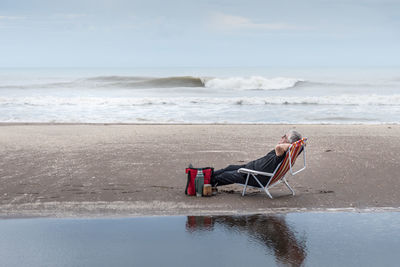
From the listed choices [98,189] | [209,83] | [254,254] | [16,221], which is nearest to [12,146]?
[98,189]

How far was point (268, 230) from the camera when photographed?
17.0 ft

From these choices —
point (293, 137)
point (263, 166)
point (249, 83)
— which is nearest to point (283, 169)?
point (263, 166)

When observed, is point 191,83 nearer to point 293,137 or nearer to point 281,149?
point 293,137

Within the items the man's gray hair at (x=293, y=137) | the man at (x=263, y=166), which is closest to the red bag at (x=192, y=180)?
the man at (x=263, y=166)

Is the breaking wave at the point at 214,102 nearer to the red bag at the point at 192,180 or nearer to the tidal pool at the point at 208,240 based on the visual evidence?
the red bag at the point at 192,180

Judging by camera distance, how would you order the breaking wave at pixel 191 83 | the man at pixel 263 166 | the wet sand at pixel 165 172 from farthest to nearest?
the breaking wave at pixel 191 83
the man at pixel 263 166
the wet sand at pixel 165 172

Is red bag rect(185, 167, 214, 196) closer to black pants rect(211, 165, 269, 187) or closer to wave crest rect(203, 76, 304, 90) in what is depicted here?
black pants rect(211, 165, 269, 187)

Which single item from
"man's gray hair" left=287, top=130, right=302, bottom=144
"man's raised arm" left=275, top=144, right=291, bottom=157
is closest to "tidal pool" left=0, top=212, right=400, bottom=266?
"man's raised arm" left=275, top=144, right=291, bottom=157

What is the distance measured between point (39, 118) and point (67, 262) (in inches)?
535

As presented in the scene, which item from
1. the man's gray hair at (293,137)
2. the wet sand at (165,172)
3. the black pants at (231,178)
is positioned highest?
the man's gray hair at (293,137)

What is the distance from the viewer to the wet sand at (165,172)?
6070 millimetres

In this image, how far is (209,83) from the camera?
142 feet

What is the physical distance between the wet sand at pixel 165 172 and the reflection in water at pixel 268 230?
Result: 285 mm

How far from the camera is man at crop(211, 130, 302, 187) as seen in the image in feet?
20.3
